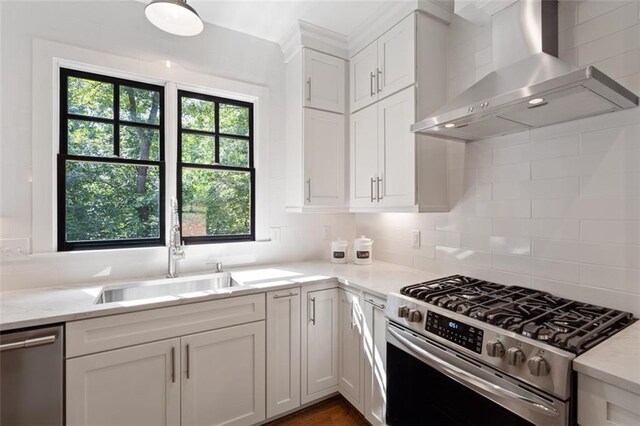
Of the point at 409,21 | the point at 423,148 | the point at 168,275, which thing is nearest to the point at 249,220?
the point at 168,275

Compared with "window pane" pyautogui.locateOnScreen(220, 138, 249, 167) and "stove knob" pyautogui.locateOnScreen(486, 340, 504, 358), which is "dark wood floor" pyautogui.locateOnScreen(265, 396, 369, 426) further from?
"window pane" pyautogui.locateOnScreen(220, 138, 249, 167)

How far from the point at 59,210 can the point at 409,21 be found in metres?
2.53

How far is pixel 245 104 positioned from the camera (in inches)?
103

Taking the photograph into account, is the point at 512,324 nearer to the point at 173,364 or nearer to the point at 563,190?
the point at 563,190

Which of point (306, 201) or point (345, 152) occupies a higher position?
point (345, 152)

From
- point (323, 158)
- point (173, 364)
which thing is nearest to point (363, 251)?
point (323, 158)

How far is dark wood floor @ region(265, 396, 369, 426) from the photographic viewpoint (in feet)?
6.68

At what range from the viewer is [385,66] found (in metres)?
2.22

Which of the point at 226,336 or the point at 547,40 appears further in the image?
the point at 226,336

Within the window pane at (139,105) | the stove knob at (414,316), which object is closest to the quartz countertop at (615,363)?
the stove knob at (414,316)

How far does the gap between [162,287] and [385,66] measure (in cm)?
215

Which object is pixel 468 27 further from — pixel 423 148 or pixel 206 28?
pixel 206 28

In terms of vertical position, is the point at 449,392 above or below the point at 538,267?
below

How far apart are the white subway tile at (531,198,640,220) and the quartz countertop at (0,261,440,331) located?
0.79 m
